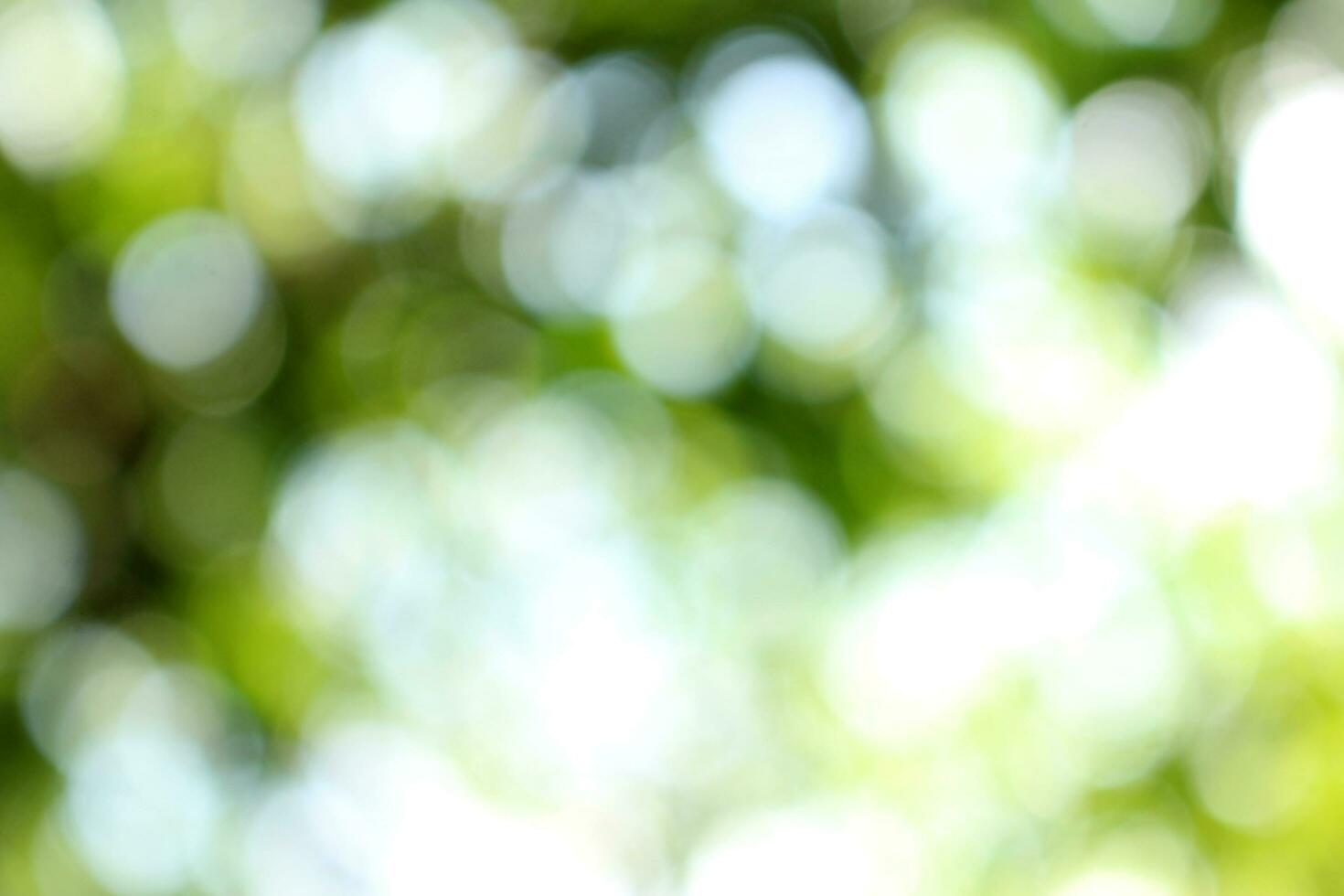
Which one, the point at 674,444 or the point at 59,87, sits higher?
the point at 59,87

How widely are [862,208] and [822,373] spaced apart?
0.08m

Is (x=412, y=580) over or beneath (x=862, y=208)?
beneath

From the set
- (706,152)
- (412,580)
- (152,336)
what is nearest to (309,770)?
(412,580)

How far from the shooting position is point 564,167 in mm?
667

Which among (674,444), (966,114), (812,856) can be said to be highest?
(966,114)

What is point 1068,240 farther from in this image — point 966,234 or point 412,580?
point 412,580

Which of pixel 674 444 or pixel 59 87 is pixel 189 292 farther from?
pixel 674 444

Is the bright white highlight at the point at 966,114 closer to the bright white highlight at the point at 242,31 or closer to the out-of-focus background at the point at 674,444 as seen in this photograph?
the out-of-focus background at the point at 674,444

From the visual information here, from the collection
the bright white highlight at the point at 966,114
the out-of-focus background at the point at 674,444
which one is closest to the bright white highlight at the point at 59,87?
the out-of-focus background at the point at 674,444

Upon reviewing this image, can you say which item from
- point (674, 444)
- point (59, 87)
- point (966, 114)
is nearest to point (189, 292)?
point (59, 87)

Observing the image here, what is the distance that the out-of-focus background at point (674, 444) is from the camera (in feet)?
1.98

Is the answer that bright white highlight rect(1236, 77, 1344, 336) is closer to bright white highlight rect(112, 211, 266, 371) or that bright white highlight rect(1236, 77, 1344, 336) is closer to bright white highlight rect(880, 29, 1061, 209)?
bright white highlight rect(880, 29, 1061, 209)

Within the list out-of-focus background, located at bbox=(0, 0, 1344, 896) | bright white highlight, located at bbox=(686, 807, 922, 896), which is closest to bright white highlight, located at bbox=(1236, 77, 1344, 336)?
out-of-focus background, located at bbox=(0, 0, 1344, 896)

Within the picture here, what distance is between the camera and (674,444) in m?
0.62
